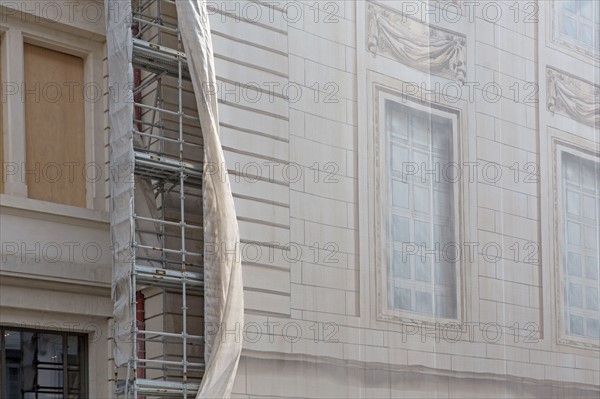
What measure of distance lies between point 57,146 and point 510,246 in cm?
521

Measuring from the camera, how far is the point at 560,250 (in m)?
15.0

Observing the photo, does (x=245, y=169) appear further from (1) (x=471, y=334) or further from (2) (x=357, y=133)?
(1) (x=471, y=334)

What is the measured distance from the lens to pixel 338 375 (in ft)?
41.5

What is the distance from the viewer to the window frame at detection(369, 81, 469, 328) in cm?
1315

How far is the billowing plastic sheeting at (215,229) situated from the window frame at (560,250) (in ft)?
15.4

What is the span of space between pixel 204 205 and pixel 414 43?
136 inches

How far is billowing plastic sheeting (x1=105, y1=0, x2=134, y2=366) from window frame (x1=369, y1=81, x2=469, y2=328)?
2.84m

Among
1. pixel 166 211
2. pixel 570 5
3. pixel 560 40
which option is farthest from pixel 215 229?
pixel 570 5

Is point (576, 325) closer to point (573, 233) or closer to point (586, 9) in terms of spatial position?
point (573, 233)

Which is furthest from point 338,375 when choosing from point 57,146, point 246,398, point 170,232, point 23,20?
point 23,20

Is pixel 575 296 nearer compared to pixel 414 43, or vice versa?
pixel 414 43

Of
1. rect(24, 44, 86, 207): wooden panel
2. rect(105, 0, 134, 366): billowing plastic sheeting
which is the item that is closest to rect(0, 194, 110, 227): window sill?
rect(24, 44, 86, 207): wooden panel

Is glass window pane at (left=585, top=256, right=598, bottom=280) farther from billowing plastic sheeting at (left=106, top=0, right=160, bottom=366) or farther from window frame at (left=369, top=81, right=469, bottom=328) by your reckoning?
billowing plastic sheeting at (left=106, top=0, right=160, bottom=366)

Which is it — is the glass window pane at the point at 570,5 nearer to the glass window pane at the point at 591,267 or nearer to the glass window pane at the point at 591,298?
the glass window pane at the point at 591,267
